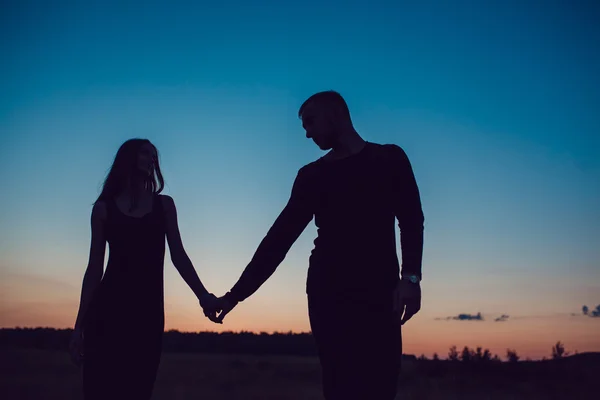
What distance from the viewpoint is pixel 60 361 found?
730 inches

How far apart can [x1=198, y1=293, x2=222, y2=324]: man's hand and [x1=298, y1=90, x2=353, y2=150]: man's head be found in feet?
5.83

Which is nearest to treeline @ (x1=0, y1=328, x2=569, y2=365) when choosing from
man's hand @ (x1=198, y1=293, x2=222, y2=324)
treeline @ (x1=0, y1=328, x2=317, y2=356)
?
treeline @ (x1=0, y1=328, x2=317, y2=356)

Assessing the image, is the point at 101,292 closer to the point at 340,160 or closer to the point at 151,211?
the point at 151,211

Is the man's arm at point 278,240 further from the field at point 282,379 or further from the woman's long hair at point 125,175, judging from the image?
the field at point 282,379

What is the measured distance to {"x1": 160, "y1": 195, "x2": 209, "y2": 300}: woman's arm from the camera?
14.4ft

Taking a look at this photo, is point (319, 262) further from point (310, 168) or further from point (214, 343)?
point (214, 343)

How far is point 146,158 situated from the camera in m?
4.34

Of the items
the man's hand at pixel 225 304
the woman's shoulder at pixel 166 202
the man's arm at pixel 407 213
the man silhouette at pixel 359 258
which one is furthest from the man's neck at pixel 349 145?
the man's hand at pixel 225 304

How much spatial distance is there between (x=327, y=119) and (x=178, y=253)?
162cm

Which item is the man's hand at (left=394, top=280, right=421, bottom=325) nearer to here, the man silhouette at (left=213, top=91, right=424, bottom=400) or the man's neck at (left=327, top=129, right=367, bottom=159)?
the man silhouette at (left=213, top=91, right=424, bottom=400)

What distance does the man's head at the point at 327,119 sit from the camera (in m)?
3.75

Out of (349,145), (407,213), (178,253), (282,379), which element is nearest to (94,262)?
(178,253)

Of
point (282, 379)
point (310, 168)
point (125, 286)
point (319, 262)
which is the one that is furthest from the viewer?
→ point (282, 379)

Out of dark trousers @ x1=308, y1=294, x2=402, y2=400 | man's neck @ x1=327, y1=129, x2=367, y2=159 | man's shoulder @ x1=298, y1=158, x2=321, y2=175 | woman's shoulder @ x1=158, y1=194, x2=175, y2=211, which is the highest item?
man's neck @ x1=327, y1=129, x2=367, y2=159
